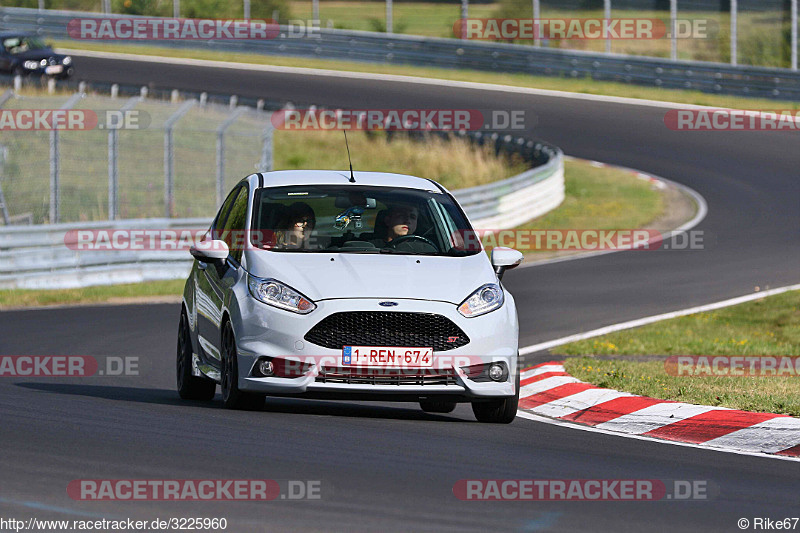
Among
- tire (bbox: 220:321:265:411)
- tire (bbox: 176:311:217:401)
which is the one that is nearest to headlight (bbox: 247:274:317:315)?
tire (bbox: 220:321:265:411)

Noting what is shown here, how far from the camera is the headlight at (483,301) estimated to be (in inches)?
378

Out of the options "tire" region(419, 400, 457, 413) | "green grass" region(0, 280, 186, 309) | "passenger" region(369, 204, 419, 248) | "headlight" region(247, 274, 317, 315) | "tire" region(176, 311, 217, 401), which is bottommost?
"green grass" region(0, 280, 186, 309)

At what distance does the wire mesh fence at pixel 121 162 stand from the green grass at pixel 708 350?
9.12 m

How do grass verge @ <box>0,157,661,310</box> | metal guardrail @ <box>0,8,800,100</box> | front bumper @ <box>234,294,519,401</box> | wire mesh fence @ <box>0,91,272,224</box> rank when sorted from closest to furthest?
1. front bumper @ <box>234,294,519,401</box>
2. grass verge @ <box>0,157,661,310</box>
3. wire mesh fence @ <box>0,91,272,224</box>
4. metal guardrail @ <box>0,8,800,100</box>

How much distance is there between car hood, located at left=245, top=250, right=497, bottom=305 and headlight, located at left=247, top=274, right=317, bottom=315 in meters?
0.04

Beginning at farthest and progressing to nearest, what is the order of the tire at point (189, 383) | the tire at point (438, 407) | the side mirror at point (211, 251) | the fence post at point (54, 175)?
1. the fence post at point (54, 175)
2. the tire at point (438, 407)
3. the tire at point (189, 383)
4. the side mirror at point (211, 251)

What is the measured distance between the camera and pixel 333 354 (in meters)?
9.38

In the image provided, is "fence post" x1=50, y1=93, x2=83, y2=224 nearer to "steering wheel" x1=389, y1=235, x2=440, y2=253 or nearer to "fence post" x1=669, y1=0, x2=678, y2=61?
"steering wheel" x1=389, y1=235, x2=440, y2=253

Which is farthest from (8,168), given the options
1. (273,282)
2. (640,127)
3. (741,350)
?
(273,282)

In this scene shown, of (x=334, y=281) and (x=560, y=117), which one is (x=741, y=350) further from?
(x=560, y=117)

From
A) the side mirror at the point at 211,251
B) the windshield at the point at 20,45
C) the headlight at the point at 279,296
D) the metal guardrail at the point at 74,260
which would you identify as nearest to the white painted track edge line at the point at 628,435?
the headlight at the point at 279,296

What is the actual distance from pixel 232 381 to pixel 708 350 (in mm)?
7283

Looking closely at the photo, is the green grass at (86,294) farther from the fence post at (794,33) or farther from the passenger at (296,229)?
the fence post at (794,33)

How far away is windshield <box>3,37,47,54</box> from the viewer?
46938mm
